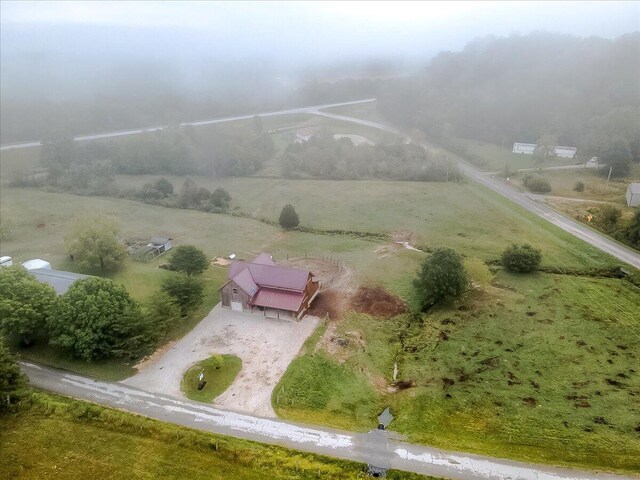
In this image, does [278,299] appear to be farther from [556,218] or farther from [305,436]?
[556,218]

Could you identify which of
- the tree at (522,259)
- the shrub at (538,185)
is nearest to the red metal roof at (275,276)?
the tree at (522,259)

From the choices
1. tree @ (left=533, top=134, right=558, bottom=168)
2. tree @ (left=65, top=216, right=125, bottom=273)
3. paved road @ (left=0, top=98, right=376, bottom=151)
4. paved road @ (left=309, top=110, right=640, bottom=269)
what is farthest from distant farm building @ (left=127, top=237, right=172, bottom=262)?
tree @ (left=533, top=134, right=558, bottom=168)

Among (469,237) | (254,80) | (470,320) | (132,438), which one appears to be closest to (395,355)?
(470,320)

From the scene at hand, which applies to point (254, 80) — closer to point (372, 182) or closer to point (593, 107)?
point (372, 182)

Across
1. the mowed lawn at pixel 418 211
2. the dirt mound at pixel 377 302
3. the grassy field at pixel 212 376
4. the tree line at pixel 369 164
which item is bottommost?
the grassy field at pixel 212 376

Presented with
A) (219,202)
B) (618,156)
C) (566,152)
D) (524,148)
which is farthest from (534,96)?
(219,202)

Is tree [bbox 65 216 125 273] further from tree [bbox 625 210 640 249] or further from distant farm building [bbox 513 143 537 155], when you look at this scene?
distant farm building [bbox 513 143 537 155]

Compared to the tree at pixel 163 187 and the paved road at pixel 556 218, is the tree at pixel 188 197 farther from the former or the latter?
the paved road at pixel 556 218
